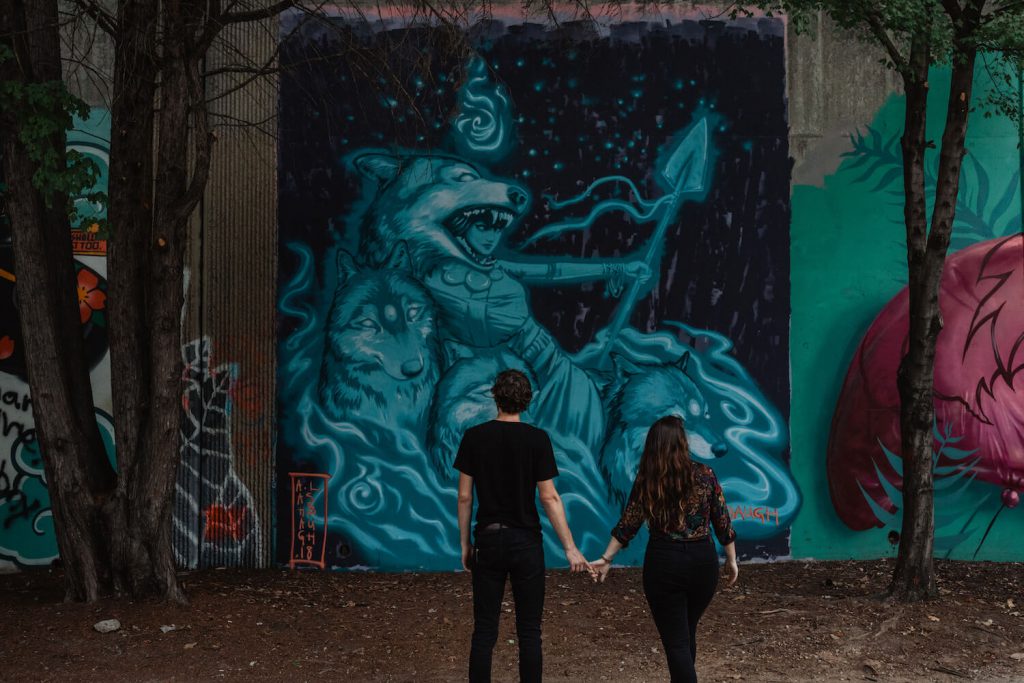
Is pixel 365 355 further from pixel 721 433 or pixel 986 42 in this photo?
pixel 986 42

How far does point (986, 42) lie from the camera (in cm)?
726

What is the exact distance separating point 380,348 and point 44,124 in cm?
342

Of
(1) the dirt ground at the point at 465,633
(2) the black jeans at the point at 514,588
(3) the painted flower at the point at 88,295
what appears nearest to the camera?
(2) the black jeans at the point at 514,588

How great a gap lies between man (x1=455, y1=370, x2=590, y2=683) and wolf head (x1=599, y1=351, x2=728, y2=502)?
13.9 ft

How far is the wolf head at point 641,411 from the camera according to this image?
9.06m

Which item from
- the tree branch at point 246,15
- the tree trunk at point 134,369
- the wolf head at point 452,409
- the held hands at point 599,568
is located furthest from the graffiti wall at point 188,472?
the held hands at point 599,568

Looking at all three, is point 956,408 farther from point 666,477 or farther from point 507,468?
point 507,468

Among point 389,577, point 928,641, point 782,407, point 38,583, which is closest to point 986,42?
point 782,407

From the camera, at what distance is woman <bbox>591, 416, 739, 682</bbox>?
4.61 metres

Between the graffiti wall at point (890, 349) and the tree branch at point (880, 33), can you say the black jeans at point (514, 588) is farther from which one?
the graffiti wall at point (890, 349)

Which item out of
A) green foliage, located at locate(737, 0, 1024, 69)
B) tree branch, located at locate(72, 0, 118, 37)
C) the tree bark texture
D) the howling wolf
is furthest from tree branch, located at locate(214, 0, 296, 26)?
the tree bark texture

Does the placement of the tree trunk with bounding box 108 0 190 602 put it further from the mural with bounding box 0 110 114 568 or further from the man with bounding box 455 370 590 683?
the man with bounding box 455 370 590 683

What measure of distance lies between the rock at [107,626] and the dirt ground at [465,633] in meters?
0.05

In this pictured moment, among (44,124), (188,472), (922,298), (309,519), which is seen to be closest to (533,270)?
(309,519)
